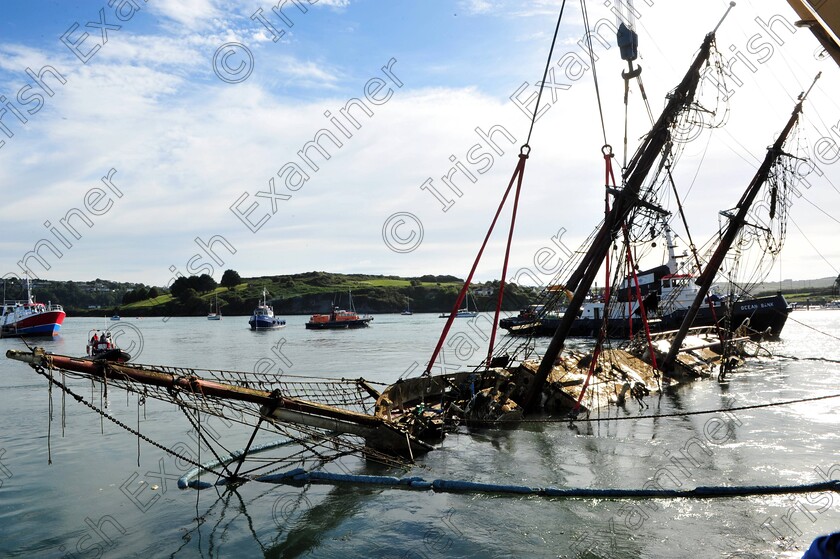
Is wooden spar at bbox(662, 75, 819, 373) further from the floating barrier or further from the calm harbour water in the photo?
the floating barrier

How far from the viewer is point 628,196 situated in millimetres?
17188

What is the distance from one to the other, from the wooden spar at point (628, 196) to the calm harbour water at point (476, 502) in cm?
280

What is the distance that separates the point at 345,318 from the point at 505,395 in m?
80.3

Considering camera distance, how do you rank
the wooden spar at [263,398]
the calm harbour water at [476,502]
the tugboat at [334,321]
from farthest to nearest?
the tugboat at [334,321], the wooden spar at [263,398], the calm harbour water at [476,502]

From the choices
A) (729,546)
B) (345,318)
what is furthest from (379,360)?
(345,318)

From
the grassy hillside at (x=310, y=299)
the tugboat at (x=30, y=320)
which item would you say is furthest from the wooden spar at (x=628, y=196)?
the grassy hillside at (x=310, y=299)

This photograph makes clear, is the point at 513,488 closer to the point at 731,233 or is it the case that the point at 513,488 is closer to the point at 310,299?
the point at 731,233

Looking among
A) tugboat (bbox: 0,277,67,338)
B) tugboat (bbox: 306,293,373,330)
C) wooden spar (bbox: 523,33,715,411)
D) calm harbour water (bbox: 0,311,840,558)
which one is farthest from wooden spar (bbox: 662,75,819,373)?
tugboat (bbox: 306,293,373,330)

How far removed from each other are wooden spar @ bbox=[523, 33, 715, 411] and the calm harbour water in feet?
9.19

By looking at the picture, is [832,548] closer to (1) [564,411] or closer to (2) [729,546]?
(2) [729,546]

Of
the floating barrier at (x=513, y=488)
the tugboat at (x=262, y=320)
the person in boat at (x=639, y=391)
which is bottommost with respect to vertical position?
the person in boat at (x=639, y=391)

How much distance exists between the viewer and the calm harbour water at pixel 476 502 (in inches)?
361

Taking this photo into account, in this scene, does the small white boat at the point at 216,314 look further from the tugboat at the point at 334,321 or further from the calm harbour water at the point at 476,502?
the calm harbour water at the point at 476,502

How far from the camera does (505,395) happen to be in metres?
18.5
